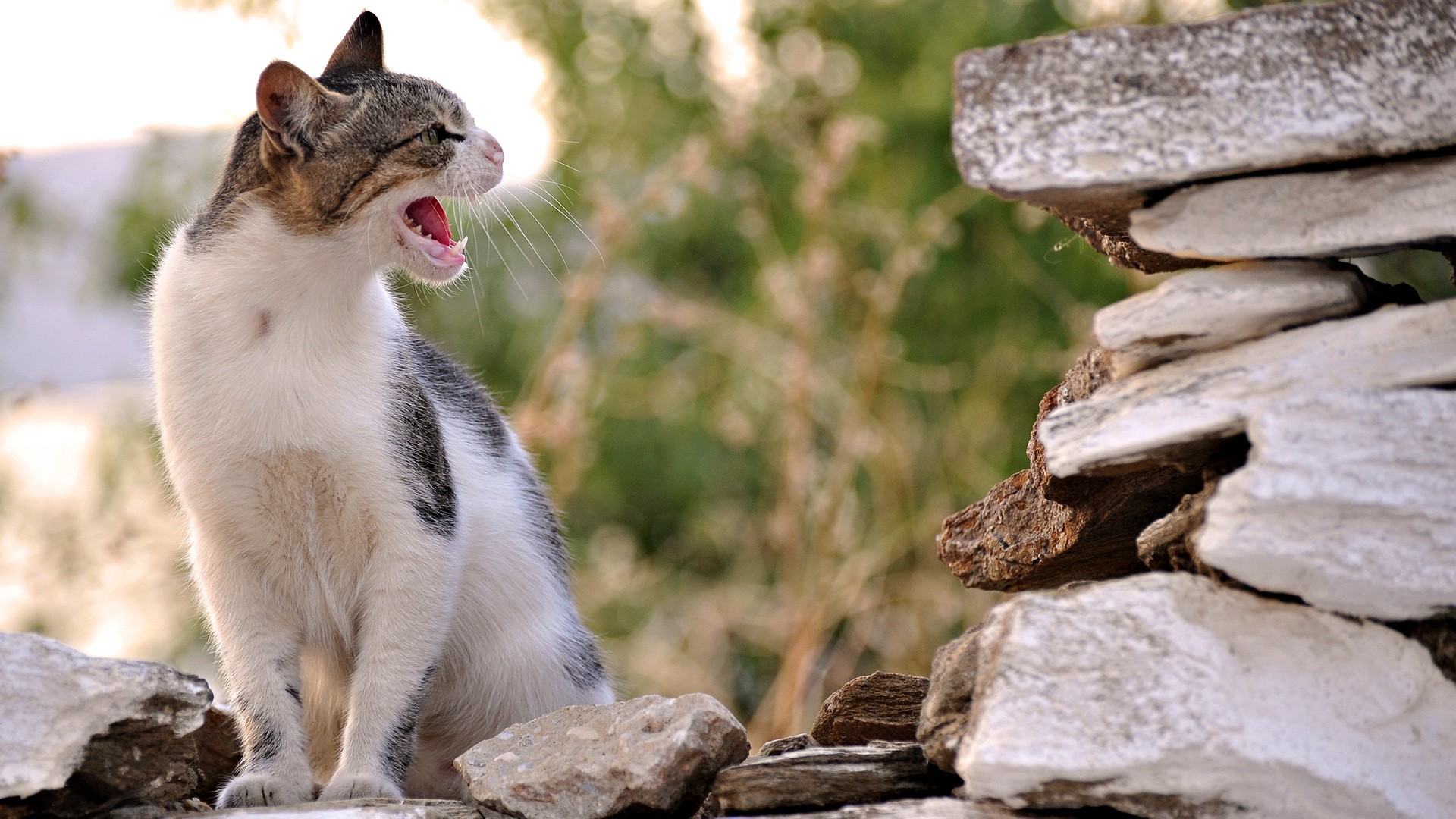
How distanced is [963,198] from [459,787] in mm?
2693

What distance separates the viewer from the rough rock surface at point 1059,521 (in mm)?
1757

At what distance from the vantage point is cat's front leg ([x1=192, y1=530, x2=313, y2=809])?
1.98 meters

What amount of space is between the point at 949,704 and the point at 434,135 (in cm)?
125

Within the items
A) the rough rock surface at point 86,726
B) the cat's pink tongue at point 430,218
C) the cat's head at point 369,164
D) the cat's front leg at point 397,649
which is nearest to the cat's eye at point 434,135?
the cat's head at point 369,164

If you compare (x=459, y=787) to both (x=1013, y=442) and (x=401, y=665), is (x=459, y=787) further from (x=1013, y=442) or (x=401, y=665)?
(x=1013, y=442)

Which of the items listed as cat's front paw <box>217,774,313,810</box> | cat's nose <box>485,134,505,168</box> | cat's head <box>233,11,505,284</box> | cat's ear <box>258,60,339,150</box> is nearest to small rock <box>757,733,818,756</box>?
cat's front paw <box>217,774,313,810</box>

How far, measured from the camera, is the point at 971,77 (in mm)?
1421

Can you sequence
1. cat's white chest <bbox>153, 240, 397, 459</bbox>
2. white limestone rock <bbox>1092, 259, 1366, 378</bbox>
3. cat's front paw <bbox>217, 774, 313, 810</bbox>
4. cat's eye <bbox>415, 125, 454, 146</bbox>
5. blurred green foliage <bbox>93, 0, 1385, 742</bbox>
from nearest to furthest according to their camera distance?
white limestone rock <bbox>1092, 259, 1366, 378</bbox> < cat's front paw <bbox>217, 774, 313, 810</bbox> < cat's white chest <bbox>153, 240, 397, 459</bbox> < cat's eye <bbox>415, 125, 454, 146</bbox> < blurred green foliage <bbox>93, 0, 1385, 742</bbox>

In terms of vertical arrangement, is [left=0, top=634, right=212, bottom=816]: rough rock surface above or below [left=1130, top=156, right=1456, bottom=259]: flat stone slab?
below

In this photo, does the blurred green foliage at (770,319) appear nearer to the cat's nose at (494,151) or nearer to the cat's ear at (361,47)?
the cat's ear at (361,47)

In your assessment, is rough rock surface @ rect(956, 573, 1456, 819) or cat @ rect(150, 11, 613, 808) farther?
cat @ rect(150, 11, 613, 808)

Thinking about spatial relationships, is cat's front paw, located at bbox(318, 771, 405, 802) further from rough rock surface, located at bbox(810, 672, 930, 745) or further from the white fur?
rough rock surface, located at bbox(810, 672, 930, 745)

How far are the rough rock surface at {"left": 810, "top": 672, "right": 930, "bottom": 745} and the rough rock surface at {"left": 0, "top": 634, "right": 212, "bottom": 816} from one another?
938 millimetres

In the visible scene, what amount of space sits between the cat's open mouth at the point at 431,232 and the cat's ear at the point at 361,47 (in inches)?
12.9
